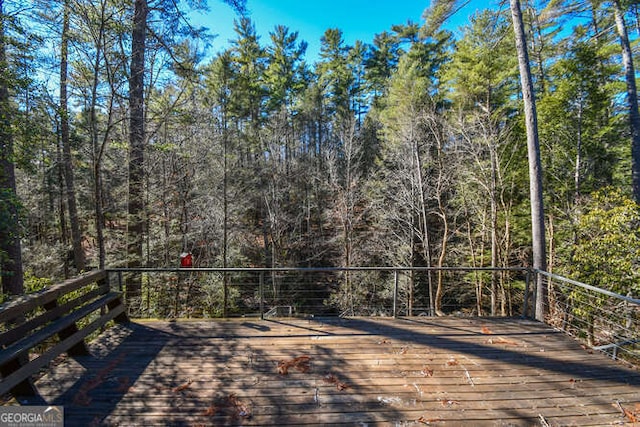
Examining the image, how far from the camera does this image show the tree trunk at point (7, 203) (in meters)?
3.67

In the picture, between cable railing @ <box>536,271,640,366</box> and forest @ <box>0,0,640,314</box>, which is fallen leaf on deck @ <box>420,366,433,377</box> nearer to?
cable railing @ <box>536,271,640,366</box>

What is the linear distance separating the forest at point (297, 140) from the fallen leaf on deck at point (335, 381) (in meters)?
4.69

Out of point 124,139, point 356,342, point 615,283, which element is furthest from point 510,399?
point 124,139

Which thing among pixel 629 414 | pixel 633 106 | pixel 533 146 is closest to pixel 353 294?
pixel 533 146

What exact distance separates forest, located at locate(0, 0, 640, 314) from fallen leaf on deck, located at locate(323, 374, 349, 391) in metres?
4.69

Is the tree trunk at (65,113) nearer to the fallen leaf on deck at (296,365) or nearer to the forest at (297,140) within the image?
the forest at (297,140)

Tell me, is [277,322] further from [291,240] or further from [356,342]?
[291,240]

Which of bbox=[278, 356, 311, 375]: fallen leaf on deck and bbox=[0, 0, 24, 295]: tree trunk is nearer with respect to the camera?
bbox=[278, 356, 311, 375]: fallen leaf on deck

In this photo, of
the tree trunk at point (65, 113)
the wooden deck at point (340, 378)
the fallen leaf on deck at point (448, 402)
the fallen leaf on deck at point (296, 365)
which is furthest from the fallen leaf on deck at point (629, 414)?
the tree trunk at point (65, 113)

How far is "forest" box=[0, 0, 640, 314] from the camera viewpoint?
180 inches

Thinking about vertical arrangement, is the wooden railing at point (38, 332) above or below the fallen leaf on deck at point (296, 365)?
A: above

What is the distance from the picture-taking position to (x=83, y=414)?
2.33 metres

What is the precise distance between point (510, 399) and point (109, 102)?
732 cm

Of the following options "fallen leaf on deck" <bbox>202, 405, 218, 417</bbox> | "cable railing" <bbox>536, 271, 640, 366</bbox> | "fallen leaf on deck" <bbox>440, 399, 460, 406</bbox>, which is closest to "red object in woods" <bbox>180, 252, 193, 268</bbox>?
"fallen leaf on deck" <bbox>202, 405, 218, 417</bbox>
